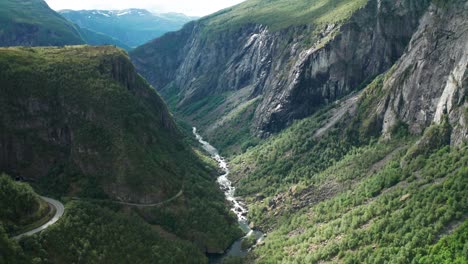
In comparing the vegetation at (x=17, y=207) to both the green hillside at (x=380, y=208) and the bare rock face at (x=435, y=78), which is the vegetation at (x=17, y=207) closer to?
the green hillside at (x=380, y=208)

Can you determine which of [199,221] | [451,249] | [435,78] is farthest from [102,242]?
[435,78]

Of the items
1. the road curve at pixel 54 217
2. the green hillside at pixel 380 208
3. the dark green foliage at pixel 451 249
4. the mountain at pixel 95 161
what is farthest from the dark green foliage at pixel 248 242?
the dark green foliage at pixel 451 249

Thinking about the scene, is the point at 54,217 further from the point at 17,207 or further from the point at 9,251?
the point at 9,251

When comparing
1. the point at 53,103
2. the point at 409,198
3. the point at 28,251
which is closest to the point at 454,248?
the point at 409,198

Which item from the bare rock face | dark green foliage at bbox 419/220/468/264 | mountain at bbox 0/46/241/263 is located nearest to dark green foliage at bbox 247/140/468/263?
dark green foliage at bbox 419/220/468/264

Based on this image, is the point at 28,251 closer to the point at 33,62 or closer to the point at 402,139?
the point at 33,62

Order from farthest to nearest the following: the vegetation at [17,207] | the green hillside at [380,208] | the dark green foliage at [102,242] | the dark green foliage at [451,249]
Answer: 1. the dark green foliage at [102,242]
2. the green hillside at [380,208]
3. the vegetation at [17,207]
4. the dark green foliage at [451,249]
